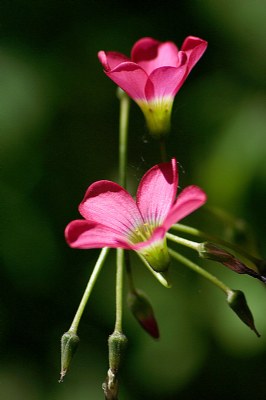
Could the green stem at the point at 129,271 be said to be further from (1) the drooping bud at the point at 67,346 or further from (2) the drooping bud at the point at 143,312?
(1) the drooping bud at the point at 67,346

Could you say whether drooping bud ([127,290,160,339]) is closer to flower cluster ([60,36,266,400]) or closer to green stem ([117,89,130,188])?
flower cluster ([60,36,266,400])

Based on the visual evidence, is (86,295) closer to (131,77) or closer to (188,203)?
(188,203)

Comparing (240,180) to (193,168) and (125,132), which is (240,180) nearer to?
(193,168)

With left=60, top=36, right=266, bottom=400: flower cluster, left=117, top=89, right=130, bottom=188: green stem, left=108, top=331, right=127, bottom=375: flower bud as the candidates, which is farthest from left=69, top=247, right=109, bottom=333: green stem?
left=117, top=89, right=130, bottom=188: green stem

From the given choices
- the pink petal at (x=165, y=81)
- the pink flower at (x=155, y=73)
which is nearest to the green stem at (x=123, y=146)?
the pink flower at (x=155, y=73)

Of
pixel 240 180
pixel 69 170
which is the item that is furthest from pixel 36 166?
pixel 240 180

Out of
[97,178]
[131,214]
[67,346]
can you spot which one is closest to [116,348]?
[67,346]
